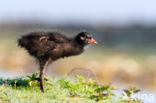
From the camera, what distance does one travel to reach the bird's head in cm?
1648

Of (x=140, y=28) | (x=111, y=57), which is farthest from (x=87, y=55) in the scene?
(x=140, y=28)

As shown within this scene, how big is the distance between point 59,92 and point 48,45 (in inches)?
38.3

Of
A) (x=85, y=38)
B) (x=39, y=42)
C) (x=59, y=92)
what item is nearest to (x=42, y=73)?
(x=59, y=92)

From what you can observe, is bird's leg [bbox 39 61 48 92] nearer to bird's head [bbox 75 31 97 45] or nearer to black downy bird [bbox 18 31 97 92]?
black downy bird [bbox 18 31 97 92]

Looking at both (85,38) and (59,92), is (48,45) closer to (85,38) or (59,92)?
(85,38)

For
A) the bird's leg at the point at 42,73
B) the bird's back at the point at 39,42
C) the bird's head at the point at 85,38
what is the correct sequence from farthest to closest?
the bird's head at the point at 85,38
the bird's leg at the point at 42,73
the bird's back at the point at 39,42

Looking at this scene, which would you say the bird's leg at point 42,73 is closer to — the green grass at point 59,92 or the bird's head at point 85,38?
the green grass at point 59,92

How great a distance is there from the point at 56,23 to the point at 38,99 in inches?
912

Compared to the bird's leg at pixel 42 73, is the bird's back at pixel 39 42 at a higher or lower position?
higher

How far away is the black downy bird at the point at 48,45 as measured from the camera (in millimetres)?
16062

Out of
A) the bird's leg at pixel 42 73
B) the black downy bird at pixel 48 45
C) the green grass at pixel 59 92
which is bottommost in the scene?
the green grass at pixel 59 92

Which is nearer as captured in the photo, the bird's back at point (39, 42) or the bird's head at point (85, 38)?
the bird's back at point (39, 42)

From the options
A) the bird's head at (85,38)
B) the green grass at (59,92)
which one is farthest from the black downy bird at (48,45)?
the green grass at (59,92)

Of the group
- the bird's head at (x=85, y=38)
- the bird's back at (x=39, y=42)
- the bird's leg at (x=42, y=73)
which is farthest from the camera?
the bird's head at (x=85, y=38)
